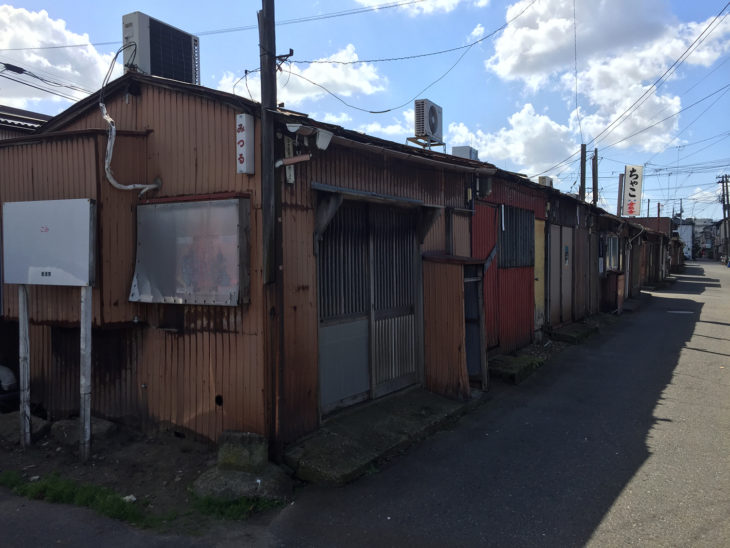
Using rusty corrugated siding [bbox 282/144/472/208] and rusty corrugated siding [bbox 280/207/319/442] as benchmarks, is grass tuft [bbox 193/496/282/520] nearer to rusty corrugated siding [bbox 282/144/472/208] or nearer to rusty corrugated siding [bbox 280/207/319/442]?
rusty corrugated siding [bbox 280/207/319/442]

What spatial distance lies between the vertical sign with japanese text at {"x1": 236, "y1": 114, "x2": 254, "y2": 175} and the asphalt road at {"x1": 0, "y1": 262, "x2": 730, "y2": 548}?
3.10 metres

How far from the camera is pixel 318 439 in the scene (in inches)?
202

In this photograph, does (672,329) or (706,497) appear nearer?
(706,497)

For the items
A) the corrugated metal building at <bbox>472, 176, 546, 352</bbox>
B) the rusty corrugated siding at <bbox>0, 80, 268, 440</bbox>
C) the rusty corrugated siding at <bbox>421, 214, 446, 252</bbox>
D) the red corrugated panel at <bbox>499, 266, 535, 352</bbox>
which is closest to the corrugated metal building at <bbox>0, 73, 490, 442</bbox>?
the rusty corrugated siding at <bbox>0, 80, 268, 440</bbox>

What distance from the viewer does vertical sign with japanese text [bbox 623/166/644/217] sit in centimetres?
2480

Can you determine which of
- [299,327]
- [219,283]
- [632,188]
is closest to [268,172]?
[219,283]

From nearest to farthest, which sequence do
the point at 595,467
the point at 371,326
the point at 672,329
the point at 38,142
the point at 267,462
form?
the point at 267,462 → the point at 595,467 → the point at 38,142 → the point at 371,326 → the point at 672,329

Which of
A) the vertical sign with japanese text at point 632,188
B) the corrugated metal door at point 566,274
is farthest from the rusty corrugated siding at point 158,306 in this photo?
the vertical sign with japanese text at point 632,188

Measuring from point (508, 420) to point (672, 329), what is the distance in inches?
389

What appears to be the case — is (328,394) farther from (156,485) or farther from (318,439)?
(156,485)

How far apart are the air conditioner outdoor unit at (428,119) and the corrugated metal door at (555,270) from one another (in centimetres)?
405

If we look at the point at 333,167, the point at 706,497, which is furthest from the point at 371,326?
the point at 706,497

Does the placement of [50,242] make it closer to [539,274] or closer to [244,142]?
[244,142]

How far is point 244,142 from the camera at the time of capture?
4.68 metres
